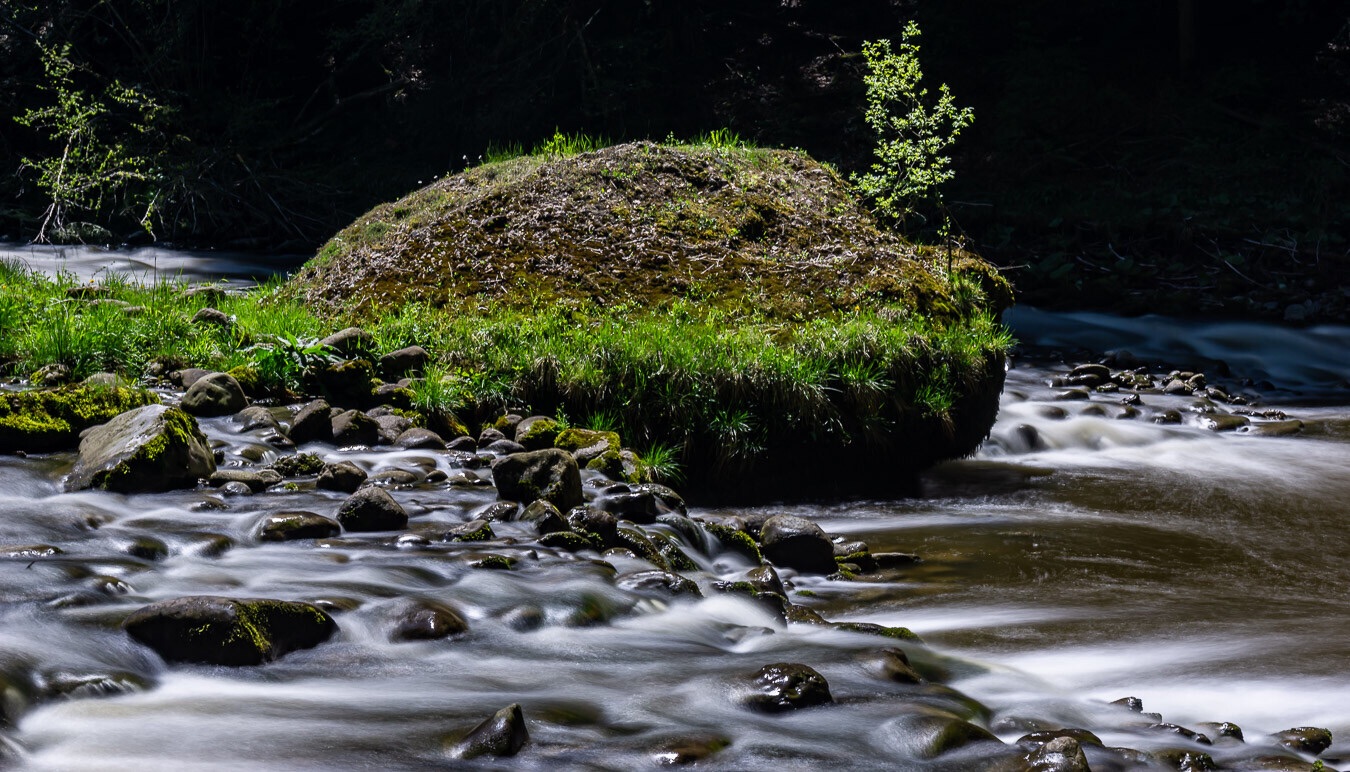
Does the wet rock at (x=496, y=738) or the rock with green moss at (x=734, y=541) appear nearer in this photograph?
the wet rock at (x=496, y=738)

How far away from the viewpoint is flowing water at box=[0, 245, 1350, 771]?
3277 mm

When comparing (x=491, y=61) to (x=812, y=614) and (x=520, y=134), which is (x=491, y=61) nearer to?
(x=520, y=134)

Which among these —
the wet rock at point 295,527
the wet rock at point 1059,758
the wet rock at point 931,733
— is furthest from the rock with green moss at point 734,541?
the wet rock at point 1059,758

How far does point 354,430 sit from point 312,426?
0.77 ft

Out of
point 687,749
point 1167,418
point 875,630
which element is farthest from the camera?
point 1167,418

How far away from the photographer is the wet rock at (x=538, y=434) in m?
6.85

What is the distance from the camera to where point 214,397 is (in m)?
6.87

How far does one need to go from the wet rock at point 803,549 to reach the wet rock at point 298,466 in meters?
2.30

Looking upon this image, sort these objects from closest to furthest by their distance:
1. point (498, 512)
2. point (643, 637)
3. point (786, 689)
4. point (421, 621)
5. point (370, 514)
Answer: point (786, 689) < point (421, 621) < point (643, 637) < point (370, 514) < point (498, 512)

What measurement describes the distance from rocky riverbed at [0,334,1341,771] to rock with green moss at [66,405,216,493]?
13mm

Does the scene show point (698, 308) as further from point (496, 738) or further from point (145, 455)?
point (496, 738)

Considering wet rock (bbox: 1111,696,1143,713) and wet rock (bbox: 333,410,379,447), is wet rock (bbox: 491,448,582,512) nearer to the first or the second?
wet rock (bbox: 333,410,379,447)

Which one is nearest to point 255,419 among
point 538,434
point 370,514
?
point 538,434

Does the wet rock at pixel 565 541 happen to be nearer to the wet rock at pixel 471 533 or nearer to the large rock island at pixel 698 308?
the wet rock at pixel 471 533
